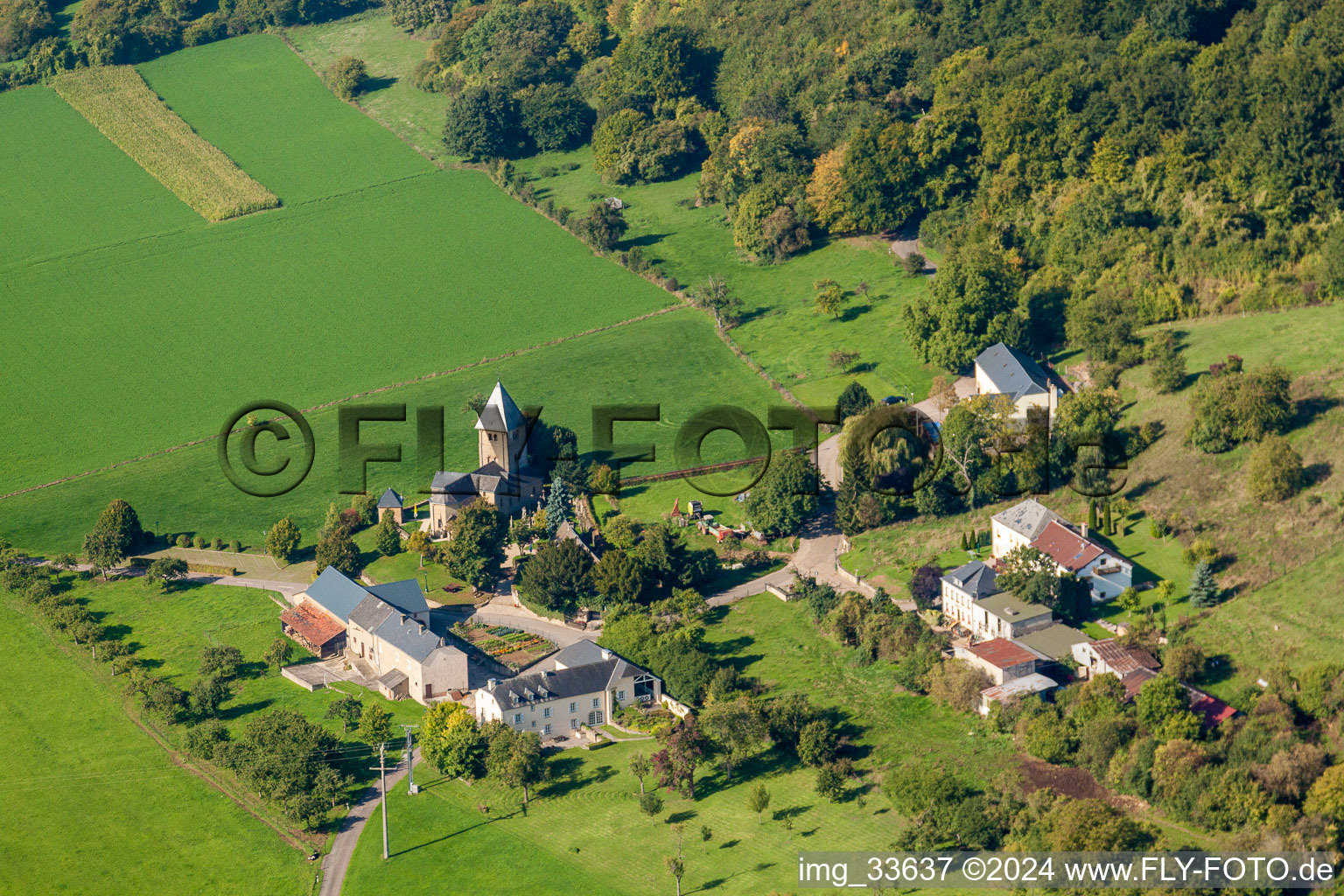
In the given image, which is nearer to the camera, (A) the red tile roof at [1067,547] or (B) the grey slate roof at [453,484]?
(A) the red tile roof at [1067,547]

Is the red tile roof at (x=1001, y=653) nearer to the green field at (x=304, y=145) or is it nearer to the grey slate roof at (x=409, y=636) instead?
the grey slate roof at (x=409, y=636)

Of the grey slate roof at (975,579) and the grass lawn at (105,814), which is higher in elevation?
the grey slate roof at (975,579)

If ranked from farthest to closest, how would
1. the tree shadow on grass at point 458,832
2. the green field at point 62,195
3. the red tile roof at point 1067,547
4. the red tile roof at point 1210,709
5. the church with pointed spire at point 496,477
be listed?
the green field at point 62,195
the church with pointed spire at point 496,477
the red tile roof at point 1067,547
the red tile roof at point 1210,709
the tree shadow on grass at point 458,832

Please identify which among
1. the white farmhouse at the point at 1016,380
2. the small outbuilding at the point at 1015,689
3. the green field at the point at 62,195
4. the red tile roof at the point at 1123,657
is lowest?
the small outbuilding at the point at 1015,689

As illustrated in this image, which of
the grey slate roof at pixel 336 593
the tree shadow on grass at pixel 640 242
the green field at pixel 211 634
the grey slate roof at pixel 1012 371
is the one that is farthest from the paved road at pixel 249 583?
the tree shadow on grass at pixel 640 242

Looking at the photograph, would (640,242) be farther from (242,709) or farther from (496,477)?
(242,709)

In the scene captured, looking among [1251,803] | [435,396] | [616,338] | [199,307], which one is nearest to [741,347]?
[616,338]
